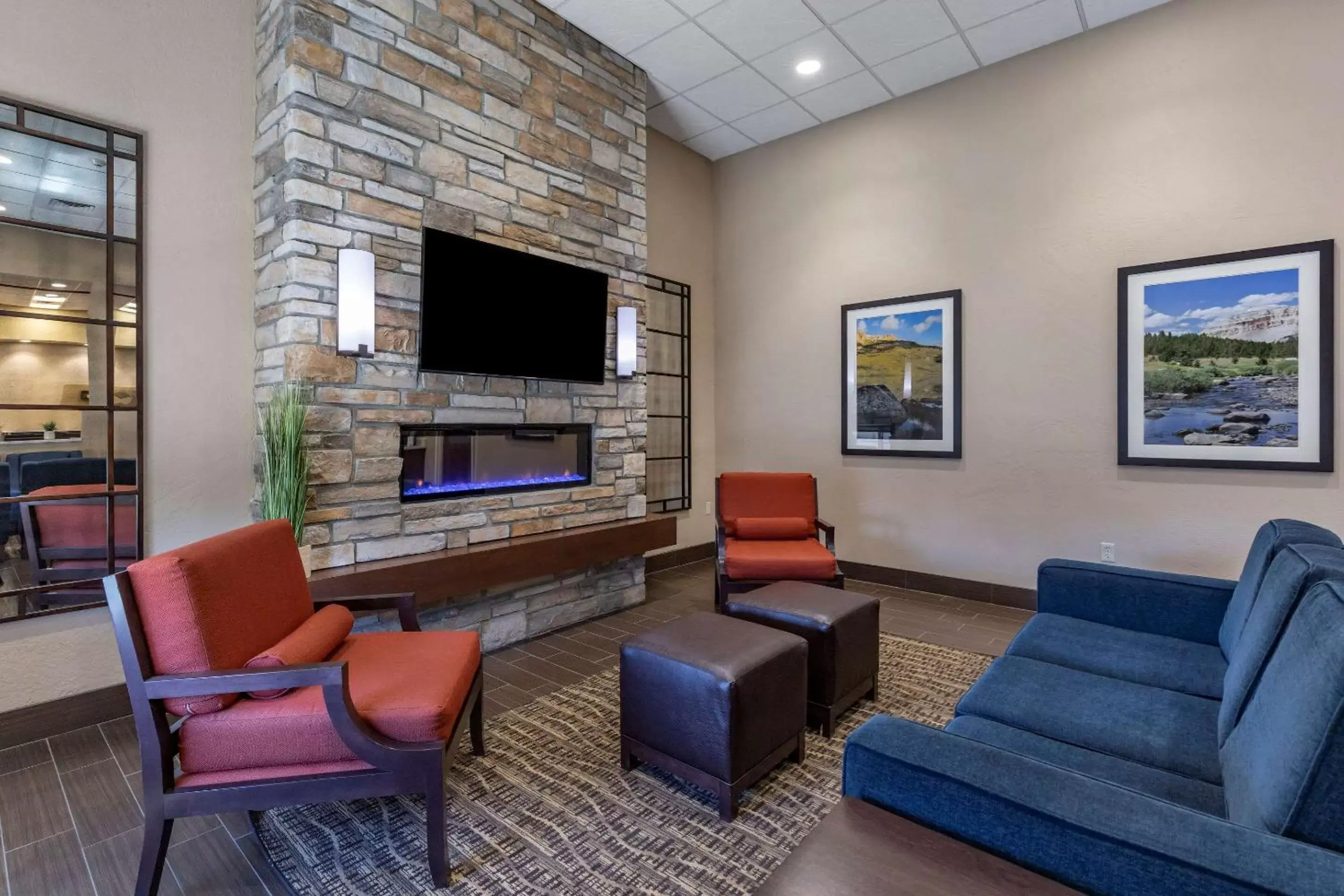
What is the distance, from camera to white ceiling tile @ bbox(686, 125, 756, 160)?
5.47 meters

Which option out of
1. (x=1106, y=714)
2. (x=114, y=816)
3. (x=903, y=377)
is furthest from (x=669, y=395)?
(x=114, y=816)

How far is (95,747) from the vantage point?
8.28ft

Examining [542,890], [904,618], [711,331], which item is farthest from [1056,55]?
[542,890]

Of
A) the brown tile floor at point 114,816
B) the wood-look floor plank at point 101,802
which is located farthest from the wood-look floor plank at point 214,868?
the wood-look floor plank at point 101,802

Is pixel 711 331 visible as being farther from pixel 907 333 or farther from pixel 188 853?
pixel 188 853

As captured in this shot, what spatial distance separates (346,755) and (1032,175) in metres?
5.01

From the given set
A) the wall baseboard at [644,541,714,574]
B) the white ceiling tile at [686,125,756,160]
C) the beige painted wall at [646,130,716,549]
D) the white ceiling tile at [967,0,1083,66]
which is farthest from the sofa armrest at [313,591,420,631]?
the white ceiling tile at [686,125,756,160]

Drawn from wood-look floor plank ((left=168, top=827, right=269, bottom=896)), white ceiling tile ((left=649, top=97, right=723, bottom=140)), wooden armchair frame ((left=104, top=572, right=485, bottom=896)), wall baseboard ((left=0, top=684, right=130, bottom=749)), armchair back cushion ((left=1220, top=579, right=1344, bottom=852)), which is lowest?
wood-look floor plank ((left=168, top=827, right=269, bottom=896))

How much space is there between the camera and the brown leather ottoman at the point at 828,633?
2615 millimetres

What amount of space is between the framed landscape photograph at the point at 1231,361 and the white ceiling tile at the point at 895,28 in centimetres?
197

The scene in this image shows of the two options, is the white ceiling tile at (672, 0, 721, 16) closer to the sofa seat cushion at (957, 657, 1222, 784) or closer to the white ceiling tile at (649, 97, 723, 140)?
the white ceiling tile at (649, 97, 723, 140)

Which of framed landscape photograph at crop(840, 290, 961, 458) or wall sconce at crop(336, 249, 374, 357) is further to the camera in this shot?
framed landscape photograph at crop(840, 290, 961, 458)

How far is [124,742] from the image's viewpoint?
257 centimetres

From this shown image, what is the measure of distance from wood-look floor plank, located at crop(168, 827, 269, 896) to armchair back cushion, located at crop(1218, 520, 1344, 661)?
3007 millimetres
